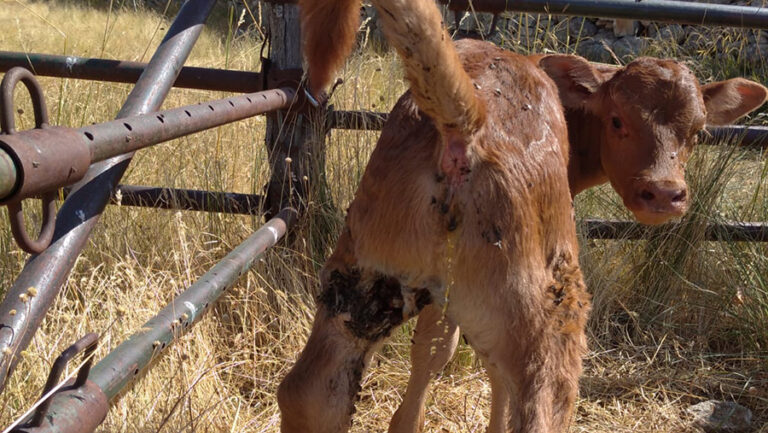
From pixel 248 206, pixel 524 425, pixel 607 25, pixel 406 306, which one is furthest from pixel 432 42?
pixel 607 25

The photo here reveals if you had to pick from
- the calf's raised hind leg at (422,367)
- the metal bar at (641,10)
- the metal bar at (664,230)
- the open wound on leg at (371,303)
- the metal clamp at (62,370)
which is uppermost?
the metal bar at (641,10)

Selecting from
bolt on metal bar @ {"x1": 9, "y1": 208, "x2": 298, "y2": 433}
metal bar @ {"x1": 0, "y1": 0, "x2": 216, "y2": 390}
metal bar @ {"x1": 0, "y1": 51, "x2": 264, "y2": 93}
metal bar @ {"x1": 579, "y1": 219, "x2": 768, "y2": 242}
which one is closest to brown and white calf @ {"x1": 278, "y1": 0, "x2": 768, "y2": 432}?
bolt on metal bar @ {"x1": 9, "y1": 208, "x2": 298, "y2": 433}

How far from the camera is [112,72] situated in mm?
3492

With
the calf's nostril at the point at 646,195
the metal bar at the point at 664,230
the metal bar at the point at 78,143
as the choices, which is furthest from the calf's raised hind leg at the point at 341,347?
the metal bar at the point at 664,230

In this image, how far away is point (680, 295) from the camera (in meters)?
4.27

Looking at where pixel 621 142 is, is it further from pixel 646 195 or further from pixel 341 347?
pixel 341 347

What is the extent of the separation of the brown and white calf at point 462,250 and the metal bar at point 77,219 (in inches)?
27.1

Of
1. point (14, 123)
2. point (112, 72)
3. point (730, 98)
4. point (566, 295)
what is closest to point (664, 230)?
point (730, 98)

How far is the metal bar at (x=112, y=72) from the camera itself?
11.2 ft

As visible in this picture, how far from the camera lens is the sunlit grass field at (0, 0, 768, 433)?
3131 millimetres

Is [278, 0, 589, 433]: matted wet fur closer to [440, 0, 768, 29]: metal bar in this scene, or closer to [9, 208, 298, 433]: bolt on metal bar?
[9, 208, 298, 433]: bolt on metal bar

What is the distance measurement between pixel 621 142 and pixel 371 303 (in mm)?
1481

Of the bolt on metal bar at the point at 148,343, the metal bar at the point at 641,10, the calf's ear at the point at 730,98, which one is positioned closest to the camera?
the bolt on metal bar at the point at 148,343

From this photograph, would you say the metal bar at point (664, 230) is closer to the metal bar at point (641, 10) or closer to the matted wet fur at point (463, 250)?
the metal bar at point (641, 10)
